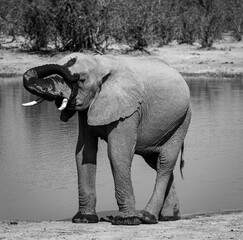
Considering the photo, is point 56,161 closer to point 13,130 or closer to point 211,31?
point 13,130

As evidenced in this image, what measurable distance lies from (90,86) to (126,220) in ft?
3.59

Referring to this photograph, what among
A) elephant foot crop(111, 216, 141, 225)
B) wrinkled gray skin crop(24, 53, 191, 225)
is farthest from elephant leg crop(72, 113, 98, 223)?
elephant foot crop(111, 216, 141, 225)

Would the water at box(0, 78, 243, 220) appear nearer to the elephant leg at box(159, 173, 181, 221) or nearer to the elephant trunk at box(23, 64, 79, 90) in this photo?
the elephant leg at box(159, 173, 181, 221)

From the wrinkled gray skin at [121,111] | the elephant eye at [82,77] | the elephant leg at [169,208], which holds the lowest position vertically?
the elephant leg at [169,208]

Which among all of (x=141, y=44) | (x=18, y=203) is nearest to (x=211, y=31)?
(x=141, y=44)

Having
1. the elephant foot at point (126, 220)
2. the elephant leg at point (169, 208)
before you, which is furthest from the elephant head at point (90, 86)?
the elephant leg at point (169, 208)

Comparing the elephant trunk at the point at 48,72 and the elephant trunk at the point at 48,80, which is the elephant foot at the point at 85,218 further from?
the elephant trunk at the point at 48,72

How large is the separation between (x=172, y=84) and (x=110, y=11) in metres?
20.7

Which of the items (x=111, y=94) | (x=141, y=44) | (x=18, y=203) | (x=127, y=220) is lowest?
(x=141, y=44)

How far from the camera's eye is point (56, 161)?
12.1 meters

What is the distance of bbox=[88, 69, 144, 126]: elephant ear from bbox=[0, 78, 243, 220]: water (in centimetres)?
178

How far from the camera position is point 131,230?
7.16 m

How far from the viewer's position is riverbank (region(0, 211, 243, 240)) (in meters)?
6.73

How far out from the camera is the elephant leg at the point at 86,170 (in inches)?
306
